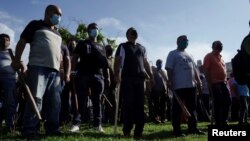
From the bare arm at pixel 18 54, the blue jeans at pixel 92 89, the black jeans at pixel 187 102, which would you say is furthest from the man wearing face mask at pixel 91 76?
the bare arm at pixel 18 54

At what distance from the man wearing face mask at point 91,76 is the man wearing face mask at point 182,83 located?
1.53 metres

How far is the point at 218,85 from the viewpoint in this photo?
34.8ft

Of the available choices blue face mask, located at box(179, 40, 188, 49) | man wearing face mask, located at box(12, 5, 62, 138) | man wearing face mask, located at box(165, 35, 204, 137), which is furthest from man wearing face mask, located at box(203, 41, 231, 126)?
man wearing face mask, located at box(12, 5, 62, 138)

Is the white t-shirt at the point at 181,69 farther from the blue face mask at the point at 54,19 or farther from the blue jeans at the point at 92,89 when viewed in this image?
the blue face mask at the point at 54,19

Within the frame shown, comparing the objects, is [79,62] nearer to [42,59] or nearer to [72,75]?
[72,75]

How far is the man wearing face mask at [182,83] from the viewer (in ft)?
31.3

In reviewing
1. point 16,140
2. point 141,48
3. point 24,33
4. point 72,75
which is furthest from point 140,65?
point 16,140

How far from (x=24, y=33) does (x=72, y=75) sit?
3.00m

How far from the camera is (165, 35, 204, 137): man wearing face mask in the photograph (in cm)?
954

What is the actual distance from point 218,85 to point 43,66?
491 centimetres

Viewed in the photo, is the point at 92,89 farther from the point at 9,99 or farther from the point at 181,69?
the point at 181,69

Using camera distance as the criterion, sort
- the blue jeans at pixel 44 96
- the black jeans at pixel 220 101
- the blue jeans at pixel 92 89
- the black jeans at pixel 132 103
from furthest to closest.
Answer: the black jeans at pixel 220 101, the blue jeans at pixel 92 89, the black jeans at pixel 132 103, the blue jeans at pixel 44 96

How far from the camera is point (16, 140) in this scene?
22.7ft

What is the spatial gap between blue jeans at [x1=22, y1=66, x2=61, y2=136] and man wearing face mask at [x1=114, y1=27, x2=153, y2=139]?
1608mm
